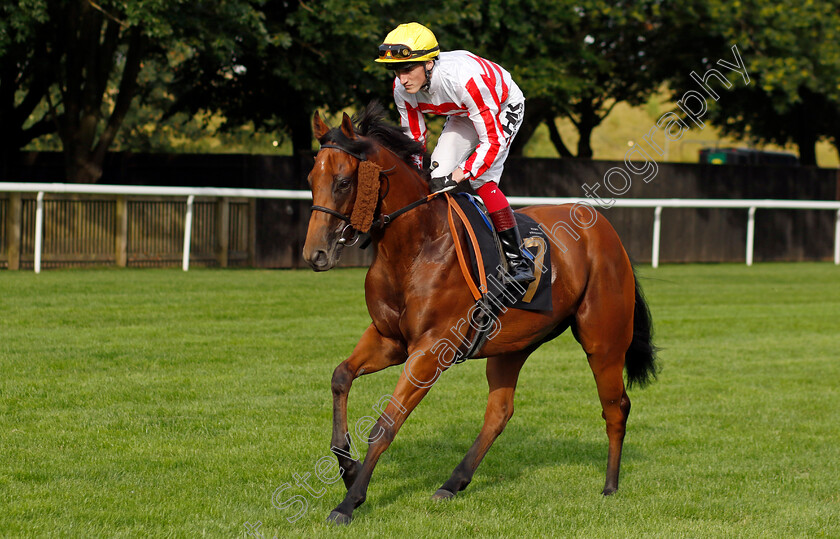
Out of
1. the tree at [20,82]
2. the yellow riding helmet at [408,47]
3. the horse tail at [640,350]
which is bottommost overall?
the horse tail at [640,350]

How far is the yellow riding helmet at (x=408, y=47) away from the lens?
4.38 metres

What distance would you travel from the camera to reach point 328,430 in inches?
230

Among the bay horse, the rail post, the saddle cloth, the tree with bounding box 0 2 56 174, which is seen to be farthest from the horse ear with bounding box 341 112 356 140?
the tree with bounding box 0 2 56 174

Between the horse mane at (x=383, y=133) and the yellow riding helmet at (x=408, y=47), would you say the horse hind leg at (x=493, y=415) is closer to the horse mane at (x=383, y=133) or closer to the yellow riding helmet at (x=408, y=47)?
the horse mane at (x=383, y=133)

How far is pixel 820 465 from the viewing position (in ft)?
18.4

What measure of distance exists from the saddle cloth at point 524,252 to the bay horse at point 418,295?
0.24 ft

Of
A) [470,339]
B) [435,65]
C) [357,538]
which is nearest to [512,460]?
[470,339]

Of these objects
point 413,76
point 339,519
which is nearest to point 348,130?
point 413,76

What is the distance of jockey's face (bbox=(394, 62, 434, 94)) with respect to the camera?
4.46 m

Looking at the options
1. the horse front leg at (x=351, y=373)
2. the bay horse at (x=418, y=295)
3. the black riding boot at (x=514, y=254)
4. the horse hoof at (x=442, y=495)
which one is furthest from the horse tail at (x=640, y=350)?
the horse front leg at (x=351, y=373)

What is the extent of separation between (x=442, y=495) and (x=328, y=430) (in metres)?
1.33

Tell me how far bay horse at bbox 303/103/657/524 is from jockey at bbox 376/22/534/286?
21 centimetres

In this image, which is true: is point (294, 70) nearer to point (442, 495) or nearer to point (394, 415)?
point (442, 495)

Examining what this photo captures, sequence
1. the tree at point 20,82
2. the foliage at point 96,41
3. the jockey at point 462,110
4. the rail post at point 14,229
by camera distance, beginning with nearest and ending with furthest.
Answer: the jockey at point 462,110, the rail post at point 14,229, the foliage at point 96,41, the tree at point 20,82
